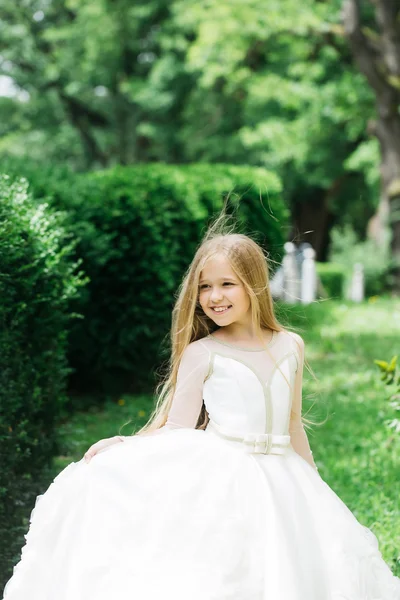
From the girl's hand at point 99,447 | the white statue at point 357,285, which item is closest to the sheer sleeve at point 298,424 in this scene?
the girl's hand at point 99,447

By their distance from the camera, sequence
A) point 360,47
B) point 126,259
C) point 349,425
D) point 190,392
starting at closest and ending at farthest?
point 190,392, point 349,425, point 126,259, point 360,47

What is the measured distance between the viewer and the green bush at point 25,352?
3.55m

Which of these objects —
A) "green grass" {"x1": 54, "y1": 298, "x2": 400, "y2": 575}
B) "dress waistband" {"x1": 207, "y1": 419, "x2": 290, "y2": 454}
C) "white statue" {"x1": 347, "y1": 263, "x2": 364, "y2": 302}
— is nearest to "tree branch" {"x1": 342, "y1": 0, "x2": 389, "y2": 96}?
"white statue" {"x1": 347, "y1": 263, "x2": 364, "y2": 302}

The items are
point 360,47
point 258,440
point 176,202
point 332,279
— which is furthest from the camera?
point 332,279

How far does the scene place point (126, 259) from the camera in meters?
7.48

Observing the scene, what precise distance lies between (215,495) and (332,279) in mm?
16994

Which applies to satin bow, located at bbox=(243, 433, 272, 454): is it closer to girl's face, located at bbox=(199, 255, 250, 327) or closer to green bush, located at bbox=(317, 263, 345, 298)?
girl's face, located at bbox=(199, 255, 250, 327)

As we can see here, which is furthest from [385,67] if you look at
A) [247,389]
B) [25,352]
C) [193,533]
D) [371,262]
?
[193,533]

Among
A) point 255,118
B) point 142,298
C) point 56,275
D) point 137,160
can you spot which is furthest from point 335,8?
point 56,275

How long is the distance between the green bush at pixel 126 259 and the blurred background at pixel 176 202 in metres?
0.02

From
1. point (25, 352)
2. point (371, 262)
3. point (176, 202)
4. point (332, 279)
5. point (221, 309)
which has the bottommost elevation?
point (25, 352)

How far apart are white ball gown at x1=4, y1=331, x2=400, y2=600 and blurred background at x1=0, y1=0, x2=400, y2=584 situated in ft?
1.48

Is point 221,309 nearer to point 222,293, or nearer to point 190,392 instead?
point 222,293

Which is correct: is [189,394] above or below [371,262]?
below
